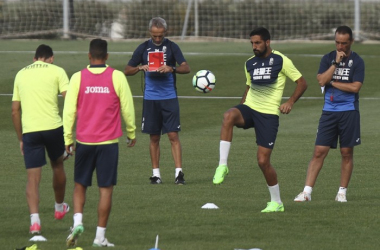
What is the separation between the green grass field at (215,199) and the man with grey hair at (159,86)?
461 millimetres

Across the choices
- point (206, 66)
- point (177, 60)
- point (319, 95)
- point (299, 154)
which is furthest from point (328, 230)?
point (206, 66)

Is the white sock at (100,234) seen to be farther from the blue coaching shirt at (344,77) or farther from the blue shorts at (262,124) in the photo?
the blue coaching shirt at (344,77)

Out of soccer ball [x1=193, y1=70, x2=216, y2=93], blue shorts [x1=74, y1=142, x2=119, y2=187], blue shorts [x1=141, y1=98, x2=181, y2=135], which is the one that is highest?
blue shorts [x1=74, y1=142, x2=119, y2=187]

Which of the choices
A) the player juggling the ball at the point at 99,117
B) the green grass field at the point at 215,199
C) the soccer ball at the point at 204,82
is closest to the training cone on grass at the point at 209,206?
the green grass field at the point at 215,199

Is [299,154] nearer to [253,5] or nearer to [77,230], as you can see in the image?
[77,230]

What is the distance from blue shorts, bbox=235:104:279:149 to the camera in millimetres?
10789

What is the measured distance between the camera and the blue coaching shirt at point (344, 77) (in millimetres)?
11516

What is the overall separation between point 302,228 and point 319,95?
51.6 ft

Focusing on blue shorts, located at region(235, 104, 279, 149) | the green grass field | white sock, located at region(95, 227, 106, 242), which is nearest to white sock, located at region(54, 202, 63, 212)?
the green grass field

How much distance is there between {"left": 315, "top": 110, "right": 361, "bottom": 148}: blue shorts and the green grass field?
0.74m

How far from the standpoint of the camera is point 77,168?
29.0ft

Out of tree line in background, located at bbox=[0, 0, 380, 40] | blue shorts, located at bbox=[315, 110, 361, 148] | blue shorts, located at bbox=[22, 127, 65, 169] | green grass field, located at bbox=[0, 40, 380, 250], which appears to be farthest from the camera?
tree line in background, located at bbox=[0, 0, 380, 40]

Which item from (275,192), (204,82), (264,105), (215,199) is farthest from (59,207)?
(204,82)

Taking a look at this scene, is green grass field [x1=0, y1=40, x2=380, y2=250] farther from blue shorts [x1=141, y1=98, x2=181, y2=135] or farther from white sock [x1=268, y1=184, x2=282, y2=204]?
blue shorts [x1=141, y1=98, x2=181, y2=135]
